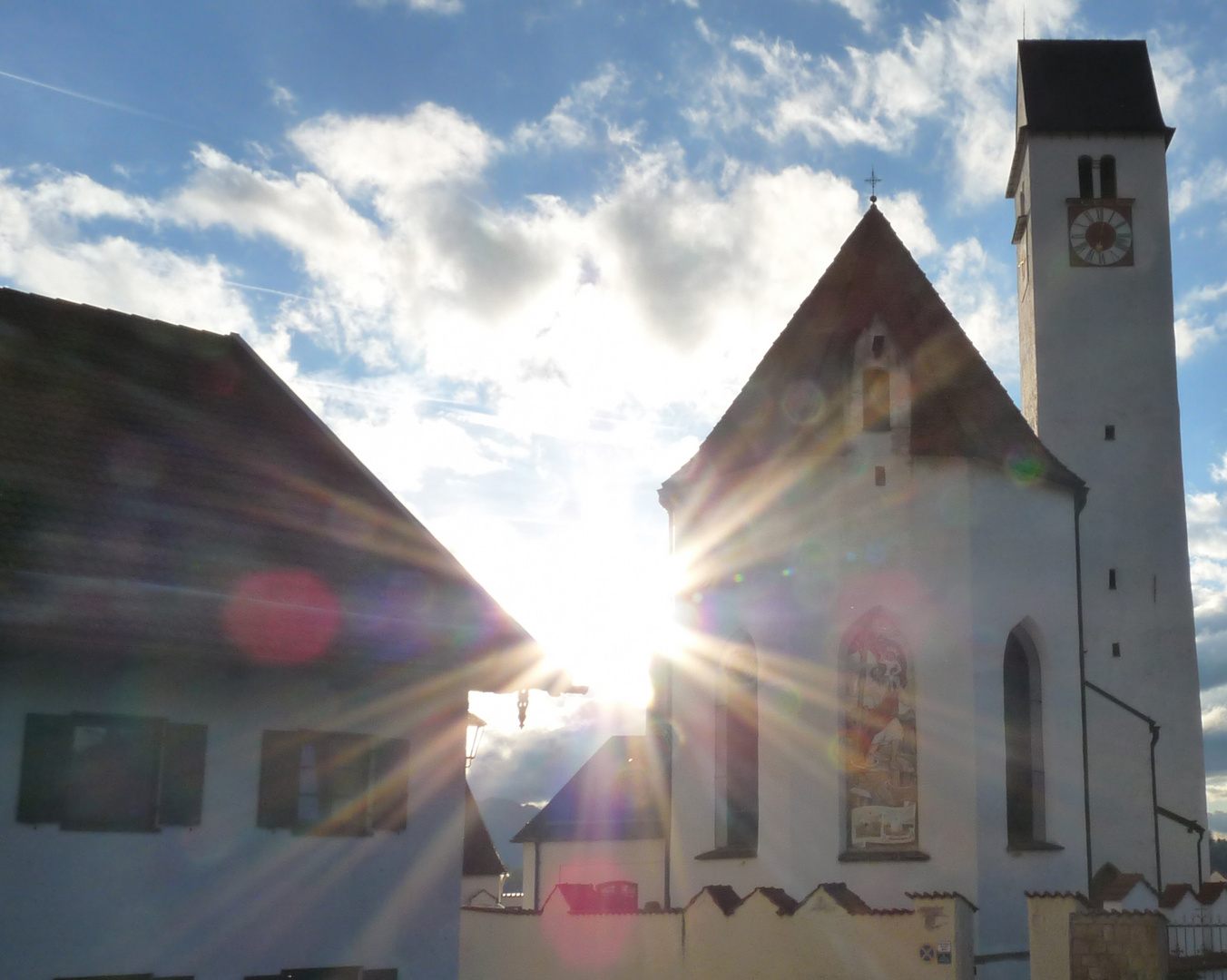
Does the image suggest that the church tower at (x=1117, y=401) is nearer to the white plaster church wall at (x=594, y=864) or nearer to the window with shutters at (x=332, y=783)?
the white plaster church wall at (x=594, y=864)

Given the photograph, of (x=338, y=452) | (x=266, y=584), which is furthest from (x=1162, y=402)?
(x=266, y=584)

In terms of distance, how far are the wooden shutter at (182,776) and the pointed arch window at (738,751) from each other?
9.56 meters

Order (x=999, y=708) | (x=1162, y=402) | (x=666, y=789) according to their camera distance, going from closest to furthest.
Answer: (x=999, y=708) → (x=666, y=789) → (x=1162, y=402)

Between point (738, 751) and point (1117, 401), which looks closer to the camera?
point (738, 751)

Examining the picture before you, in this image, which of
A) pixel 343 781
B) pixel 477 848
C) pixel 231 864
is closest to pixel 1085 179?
pixel 343 781

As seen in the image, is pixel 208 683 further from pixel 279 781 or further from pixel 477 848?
pixel 477 848

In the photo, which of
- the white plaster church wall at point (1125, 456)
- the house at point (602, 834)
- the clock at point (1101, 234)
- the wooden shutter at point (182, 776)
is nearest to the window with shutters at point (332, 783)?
the wooden shutter at point (182, 776)

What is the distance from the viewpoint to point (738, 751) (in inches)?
777

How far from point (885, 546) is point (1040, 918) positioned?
590cm

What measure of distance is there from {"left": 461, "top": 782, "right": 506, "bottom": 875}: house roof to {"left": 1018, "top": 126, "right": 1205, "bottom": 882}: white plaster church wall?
1774 centimetres

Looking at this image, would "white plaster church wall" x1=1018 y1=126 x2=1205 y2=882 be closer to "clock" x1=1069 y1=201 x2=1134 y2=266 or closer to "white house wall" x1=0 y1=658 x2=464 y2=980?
"clock" x1=1069 y1=201 x2=1134 y2=266

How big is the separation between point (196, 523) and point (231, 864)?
2.86 meters

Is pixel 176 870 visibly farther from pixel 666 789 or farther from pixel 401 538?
pixel 666 789

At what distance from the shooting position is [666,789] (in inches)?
822
